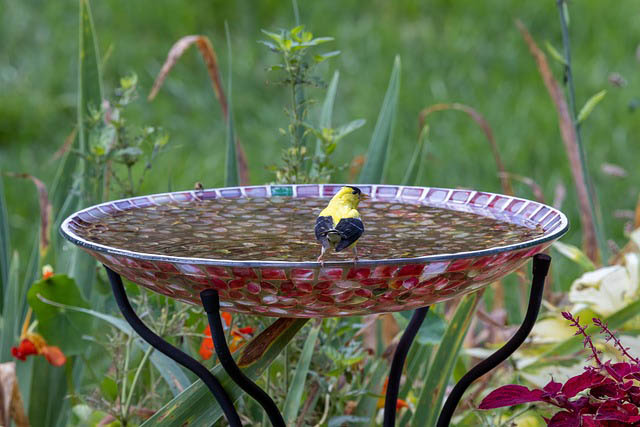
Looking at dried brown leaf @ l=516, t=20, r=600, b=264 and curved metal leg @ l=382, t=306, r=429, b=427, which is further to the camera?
dried brown leaf @ l=516, t=20, r=600, b=264

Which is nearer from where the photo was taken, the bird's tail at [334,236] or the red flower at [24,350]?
the bird's tail at [334,236]

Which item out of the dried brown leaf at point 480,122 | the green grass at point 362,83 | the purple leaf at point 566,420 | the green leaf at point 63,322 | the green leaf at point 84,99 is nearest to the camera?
the purple leaf at point 566,420

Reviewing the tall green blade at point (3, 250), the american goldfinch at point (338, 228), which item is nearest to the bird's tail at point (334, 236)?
the american goldfinch at point (338, 228)

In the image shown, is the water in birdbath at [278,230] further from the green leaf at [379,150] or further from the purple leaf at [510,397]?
the green leaf at [379,150]

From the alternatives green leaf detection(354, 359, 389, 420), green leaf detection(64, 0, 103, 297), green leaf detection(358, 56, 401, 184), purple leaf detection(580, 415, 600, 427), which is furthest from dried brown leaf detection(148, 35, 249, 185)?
purple leaf detection(580, 415, 600, 427)

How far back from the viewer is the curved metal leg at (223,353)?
99 centimetres

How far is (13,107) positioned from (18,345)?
2.44 meters

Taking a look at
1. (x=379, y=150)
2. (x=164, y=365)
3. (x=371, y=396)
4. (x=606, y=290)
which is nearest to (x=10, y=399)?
(x=164, y=365)

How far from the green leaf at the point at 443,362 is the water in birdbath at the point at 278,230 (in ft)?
0.65

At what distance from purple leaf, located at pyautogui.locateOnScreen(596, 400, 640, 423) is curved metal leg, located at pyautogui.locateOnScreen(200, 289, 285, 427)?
0.42m

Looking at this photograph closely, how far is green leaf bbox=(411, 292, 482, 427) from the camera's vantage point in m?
1.44

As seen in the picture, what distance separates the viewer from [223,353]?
41.8 inches

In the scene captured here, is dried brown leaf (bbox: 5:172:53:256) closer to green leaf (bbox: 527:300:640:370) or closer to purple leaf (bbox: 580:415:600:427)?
green leaf (bbox: 527:300:640:370)

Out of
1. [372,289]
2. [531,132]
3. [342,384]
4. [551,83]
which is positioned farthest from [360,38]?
[372,289]
